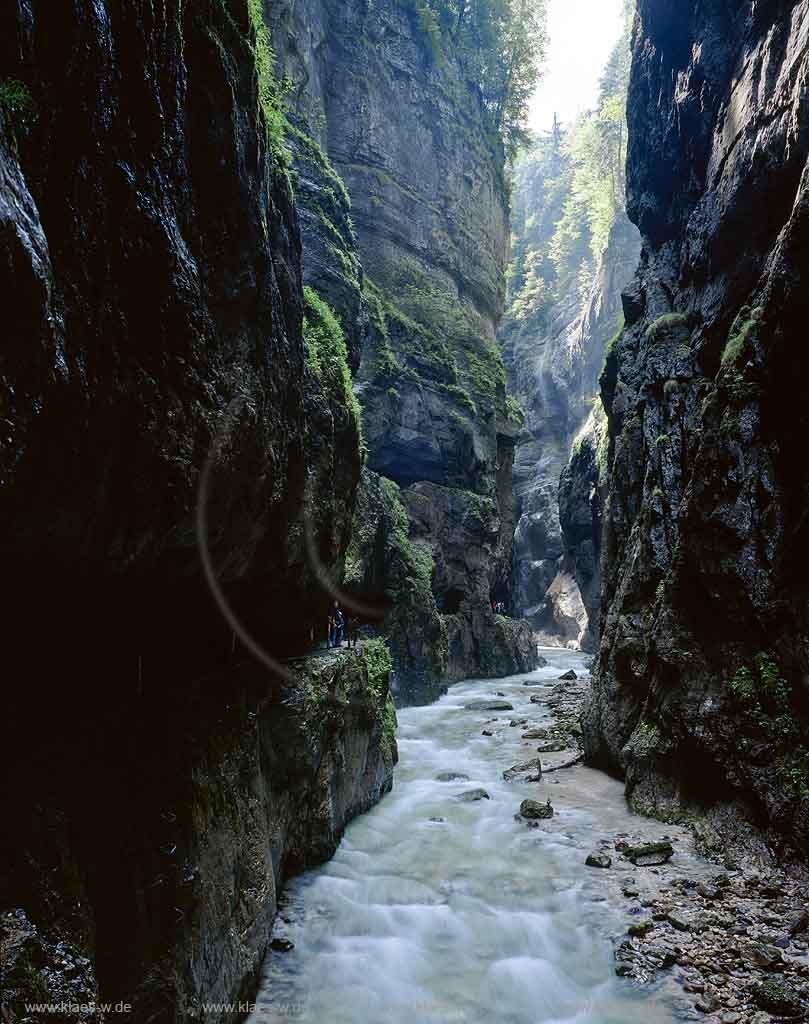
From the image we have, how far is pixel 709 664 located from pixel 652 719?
179cm

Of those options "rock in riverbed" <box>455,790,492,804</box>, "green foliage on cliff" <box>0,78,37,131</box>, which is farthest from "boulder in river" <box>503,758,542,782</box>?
"green foliage on cliff" <box>0,78,37,131</box>

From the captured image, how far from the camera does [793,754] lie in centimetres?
856

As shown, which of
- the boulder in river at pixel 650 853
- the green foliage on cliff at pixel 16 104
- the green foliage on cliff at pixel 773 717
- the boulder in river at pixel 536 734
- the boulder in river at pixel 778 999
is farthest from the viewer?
the boulder in river at pixel 536 734

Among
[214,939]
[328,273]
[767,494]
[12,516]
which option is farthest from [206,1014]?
[328,273]

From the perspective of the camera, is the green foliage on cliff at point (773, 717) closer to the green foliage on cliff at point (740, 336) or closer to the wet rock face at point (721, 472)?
the wet rock face at point (721, 472)

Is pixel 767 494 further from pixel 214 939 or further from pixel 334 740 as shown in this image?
pixel 214 939

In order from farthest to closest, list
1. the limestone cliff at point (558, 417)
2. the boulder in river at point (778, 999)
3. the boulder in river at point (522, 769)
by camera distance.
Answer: the limestone cliff at point (558, 417), the boulder in river at point (522, 769), the boulder in river at point (778, 999)

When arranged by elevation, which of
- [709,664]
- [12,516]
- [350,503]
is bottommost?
[709,664]

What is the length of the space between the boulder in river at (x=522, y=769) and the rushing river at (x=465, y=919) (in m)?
0.74

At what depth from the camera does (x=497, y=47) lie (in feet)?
133

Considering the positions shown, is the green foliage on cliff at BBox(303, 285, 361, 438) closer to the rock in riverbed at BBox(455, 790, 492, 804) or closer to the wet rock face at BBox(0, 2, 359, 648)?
the wet rock face at BBox(0, 2, 359, 648)

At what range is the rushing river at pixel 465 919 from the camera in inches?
250

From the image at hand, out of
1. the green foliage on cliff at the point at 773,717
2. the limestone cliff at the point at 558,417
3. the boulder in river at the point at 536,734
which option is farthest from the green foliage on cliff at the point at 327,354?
the limestone cliff at the point at 558,417

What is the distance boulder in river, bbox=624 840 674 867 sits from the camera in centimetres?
898
